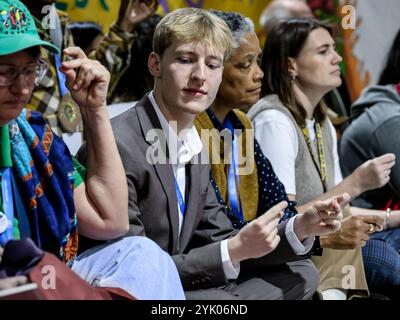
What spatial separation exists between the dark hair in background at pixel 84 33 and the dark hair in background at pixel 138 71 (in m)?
0.22

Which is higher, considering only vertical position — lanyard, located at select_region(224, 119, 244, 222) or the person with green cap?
the person with green cap

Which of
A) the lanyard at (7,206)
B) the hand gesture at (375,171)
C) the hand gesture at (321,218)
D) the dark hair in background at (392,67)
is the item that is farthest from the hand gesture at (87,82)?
the dark hair in background at (392,67)

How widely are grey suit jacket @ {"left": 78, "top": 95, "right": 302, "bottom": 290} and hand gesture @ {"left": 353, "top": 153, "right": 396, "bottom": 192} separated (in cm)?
73

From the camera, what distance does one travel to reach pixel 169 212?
2834 millimetres

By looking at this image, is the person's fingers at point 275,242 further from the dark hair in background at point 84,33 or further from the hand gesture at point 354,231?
the dark hair in background at point 84,33

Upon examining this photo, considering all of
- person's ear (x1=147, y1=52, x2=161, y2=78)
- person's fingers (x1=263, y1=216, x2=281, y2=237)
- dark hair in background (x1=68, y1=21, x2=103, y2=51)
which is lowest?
person's fingers (x1=263, y1=216, x2=281, y2=237)

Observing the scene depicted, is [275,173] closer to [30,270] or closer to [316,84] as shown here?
[316,84]

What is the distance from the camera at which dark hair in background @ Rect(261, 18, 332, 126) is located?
405 cm

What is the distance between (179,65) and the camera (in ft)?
9.78

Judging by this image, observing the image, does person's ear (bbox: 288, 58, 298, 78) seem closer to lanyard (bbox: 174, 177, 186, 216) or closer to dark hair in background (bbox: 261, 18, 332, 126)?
dark hair in background (bbox: 261, 18, 332, 126)

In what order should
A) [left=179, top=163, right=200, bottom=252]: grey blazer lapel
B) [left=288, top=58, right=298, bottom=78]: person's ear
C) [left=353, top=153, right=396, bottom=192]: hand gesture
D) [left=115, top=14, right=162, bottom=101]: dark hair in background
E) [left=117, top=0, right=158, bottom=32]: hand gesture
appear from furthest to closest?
[left=115, top=14, right=162, bottom=101]: dark hair in background
[left=117, top=0, right=158, bottom=32]: hand gesture
[left=288, top=58, right=298, bottom=78]: person's ear
[left=353, top=153, right=396, bottom=192]: hand gesture
[left=179, top=163, right=200, bottom=252]: grey blazer lapel

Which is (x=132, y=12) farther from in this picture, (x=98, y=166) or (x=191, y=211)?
(x=98, y=166)

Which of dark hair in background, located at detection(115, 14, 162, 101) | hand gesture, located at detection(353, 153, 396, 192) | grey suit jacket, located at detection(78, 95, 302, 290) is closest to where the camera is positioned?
grey suit jacket, located at detection(78, 95, 302, 290)

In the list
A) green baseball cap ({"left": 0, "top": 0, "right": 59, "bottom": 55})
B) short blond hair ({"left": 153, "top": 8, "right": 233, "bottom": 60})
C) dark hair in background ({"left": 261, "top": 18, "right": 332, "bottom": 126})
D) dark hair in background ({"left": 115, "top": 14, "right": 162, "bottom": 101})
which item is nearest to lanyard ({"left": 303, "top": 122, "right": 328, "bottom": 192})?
dark hair in background ({"left": 261, "top": 18, "right": 332, "bottom": 126})
